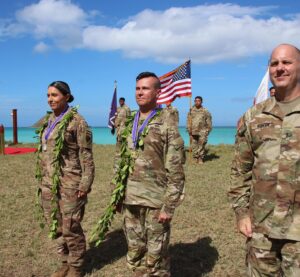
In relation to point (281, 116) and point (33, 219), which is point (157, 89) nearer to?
point (281, 116)

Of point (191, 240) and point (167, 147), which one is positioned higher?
point (167, 147)

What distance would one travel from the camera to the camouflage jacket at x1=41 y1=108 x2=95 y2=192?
4.91 meters

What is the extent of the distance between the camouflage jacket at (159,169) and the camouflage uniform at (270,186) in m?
1.03

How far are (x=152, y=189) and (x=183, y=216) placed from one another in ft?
13.2

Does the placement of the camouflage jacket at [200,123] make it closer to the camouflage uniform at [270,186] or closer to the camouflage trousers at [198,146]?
the camouflage trousers at [198,146]

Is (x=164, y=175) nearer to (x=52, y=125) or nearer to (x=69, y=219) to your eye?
(x=69, y=219)

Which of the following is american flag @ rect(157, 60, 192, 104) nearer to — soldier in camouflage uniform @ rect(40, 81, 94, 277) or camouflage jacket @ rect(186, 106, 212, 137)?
camouflage jacket @ rect(186, 106, 212, 137)

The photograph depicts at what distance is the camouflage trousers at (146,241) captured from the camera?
4.16 metres

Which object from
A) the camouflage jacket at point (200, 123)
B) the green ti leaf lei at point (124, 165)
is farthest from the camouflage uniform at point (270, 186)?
the camouflage jacket at point (200, 123)

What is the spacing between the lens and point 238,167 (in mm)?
3113

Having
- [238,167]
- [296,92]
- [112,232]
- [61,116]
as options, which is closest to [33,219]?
[112,232]

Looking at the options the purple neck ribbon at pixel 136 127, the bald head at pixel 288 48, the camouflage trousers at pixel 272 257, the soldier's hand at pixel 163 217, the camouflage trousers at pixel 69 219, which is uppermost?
the bald head at pixel 288 48

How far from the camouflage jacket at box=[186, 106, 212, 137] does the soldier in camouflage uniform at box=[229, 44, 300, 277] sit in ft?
44.5

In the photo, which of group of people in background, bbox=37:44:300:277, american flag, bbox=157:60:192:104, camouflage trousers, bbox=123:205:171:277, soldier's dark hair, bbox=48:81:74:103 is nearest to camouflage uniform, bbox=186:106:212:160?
american flag, bbox=157:60:192:104
